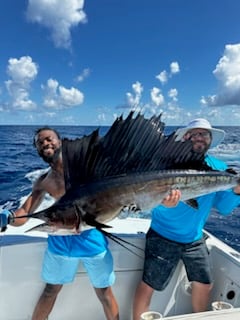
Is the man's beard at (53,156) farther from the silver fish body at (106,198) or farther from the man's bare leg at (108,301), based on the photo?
the man's bare leg at (108,301)

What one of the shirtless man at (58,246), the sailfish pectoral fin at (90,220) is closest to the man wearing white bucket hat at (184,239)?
the shirtless man at (58,246)

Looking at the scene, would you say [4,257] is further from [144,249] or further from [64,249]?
[144,249]

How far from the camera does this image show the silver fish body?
131cm

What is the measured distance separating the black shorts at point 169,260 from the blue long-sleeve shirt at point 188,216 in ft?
0.14

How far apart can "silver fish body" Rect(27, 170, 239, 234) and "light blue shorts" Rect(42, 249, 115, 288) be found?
2.03 ft

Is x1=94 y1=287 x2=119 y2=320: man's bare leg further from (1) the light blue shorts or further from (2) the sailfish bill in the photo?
(2) the sailfish bill

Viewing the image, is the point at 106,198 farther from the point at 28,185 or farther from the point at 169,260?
the point at 28,185

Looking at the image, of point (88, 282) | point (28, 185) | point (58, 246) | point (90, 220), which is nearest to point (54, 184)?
point (58, 246)

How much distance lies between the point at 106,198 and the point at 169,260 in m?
0.86

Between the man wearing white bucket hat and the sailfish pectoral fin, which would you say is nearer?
the sailfish pectoral fin

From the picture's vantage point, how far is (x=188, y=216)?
1945 mm

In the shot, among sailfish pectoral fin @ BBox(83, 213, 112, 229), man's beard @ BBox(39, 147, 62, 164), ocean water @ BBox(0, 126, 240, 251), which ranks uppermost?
man's beard @ BBox(39, 147, 62, 164)

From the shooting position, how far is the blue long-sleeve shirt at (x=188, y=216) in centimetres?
194

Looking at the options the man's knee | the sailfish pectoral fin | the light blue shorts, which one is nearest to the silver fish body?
the sailfish pectoral fin
